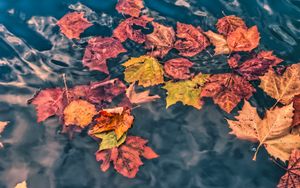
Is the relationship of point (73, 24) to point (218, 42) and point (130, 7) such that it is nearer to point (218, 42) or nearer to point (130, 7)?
point (130, 7)

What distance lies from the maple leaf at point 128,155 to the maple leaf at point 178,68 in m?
0.59

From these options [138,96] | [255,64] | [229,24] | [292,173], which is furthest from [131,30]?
[292,173]

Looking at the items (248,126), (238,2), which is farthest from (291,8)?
(248,126)

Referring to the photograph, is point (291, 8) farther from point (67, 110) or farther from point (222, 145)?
point (67, 110)

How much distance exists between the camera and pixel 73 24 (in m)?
2.88

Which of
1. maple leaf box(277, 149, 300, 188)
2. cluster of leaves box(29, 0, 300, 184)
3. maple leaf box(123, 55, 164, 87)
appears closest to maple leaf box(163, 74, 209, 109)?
cluster of leaves box(29, 0, 300, 184)

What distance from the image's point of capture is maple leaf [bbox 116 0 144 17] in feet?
9.67

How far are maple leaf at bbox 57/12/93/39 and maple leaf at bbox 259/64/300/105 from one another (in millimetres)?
1549

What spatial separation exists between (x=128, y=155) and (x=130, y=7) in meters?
1.55

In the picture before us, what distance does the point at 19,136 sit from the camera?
2188 mm

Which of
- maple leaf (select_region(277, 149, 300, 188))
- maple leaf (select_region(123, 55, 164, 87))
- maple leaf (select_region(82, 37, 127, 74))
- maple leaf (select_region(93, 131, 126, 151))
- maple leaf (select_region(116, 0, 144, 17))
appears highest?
maple leaf (select_region(277, 149, 300, 188))

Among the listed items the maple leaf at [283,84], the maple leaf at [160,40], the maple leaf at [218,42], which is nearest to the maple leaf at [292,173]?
the maple leaf at [283,84]

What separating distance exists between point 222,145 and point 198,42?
936mm

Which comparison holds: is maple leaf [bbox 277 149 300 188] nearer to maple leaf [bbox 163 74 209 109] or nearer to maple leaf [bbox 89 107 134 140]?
maple leaf [bbox 163 74 209 109]
